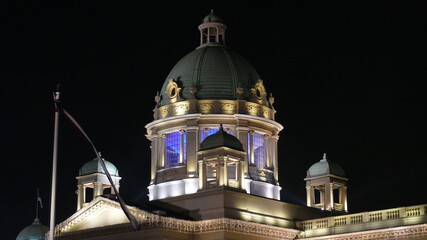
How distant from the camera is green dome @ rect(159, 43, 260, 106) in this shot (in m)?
82.6

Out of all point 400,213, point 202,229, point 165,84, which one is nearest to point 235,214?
point 202,229

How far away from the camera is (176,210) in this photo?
7412 centimetres

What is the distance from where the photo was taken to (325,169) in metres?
83.4

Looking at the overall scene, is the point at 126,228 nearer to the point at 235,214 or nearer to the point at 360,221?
the point at 235,214

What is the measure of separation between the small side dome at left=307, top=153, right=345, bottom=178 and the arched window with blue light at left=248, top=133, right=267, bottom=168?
490 cm

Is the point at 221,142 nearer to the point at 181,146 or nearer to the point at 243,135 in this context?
the point at 243,135

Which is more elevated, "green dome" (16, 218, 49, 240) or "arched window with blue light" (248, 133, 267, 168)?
"arched window with blue light" (248, 133, 267, 168)

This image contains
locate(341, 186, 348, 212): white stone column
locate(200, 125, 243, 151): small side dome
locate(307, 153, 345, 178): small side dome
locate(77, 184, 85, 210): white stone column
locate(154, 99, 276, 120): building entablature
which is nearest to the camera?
Answer: locate(200, 125, 243, 151): small side dome

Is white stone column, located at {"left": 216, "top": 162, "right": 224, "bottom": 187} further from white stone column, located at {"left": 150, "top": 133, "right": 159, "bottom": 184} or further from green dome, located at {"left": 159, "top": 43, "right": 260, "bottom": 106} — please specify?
green dome, located at {"left": 159, "top": 43, "right": 260, "bottom": 106}

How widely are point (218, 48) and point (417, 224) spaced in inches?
1080

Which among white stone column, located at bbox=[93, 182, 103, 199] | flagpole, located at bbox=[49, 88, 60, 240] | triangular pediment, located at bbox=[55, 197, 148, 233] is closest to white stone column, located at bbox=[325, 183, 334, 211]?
white stone column, located at bbox=[93, 182, 103, 199]

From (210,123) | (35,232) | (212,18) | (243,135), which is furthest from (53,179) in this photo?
(35,232)

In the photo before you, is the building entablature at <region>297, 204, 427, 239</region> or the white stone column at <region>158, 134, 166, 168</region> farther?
the white stone column at <region>158, 134, 166, 168</region>

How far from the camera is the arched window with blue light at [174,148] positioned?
8075cm
